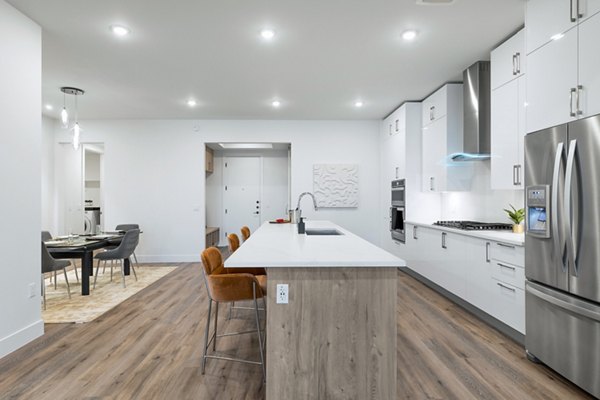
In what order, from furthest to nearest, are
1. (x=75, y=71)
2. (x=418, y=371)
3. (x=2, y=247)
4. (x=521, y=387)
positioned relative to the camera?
1. (x=75, y=71)
2. (x=2, y=247)
3. (x=418, y=371)
4. (x=521, y=387)

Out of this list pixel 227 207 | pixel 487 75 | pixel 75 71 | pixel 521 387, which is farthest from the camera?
pixel 227 207

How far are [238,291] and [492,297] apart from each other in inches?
93.4

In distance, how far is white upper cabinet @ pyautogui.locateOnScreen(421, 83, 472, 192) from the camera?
4.42 m

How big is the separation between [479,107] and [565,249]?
2.21 metres

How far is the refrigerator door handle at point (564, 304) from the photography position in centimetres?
192

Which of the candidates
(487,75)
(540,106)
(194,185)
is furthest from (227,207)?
(540,106)

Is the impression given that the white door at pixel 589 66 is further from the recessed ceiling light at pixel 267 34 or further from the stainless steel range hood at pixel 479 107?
the recessed ceiling light at pixel 267 34

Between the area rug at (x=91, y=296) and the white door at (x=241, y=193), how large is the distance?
278 centimetres

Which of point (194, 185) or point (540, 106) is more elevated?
point (540, 106)

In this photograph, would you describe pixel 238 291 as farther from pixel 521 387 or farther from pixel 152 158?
pixel 152 158

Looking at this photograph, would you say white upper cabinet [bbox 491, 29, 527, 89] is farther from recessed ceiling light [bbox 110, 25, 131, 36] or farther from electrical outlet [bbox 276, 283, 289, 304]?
recessed ceiling light [bbox 110, 25, 131, 36]

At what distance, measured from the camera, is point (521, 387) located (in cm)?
214

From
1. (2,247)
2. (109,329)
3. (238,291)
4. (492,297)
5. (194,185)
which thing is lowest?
(109,329)

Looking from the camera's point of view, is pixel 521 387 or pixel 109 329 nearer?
pixel 521 387
